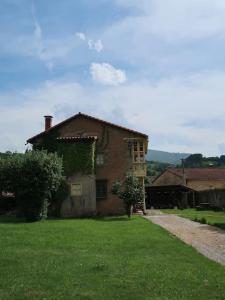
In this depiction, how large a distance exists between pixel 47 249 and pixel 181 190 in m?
50.7

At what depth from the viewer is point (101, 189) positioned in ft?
137

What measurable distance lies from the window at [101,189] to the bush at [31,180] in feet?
33.4

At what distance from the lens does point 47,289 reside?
9656 mm

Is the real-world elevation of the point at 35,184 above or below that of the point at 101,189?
below

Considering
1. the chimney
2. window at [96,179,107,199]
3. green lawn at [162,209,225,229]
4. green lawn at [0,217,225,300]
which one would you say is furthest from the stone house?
green lawn at [0,217,225,300]

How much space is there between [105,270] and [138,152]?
31.1 meters

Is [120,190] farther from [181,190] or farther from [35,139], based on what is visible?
[181,190]

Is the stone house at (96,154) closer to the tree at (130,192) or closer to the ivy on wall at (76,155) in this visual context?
the ivy on wall at (76,155)

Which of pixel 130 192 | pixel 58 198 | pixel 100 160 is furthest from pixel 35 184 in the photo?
pixel 100 160

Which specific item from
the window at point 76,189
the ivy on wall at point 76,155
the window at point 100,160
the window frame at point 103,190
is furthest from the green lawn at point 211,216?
the ivy on wall at point 76,155

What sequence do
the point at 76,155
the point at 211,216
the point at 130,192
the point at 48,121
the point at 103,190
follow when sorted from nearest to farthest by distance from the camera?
the point at 130,192 → the point at 76,155 → the point at 211,216 → the point at 103,190 → the point at 48,121

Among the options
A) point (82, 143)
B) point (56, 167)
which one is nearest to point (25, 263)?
point (56, 167)

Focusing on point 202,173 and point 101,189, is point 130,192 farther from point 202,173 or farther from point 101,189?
point 202,173

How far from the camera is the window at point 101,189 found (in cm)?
4166
